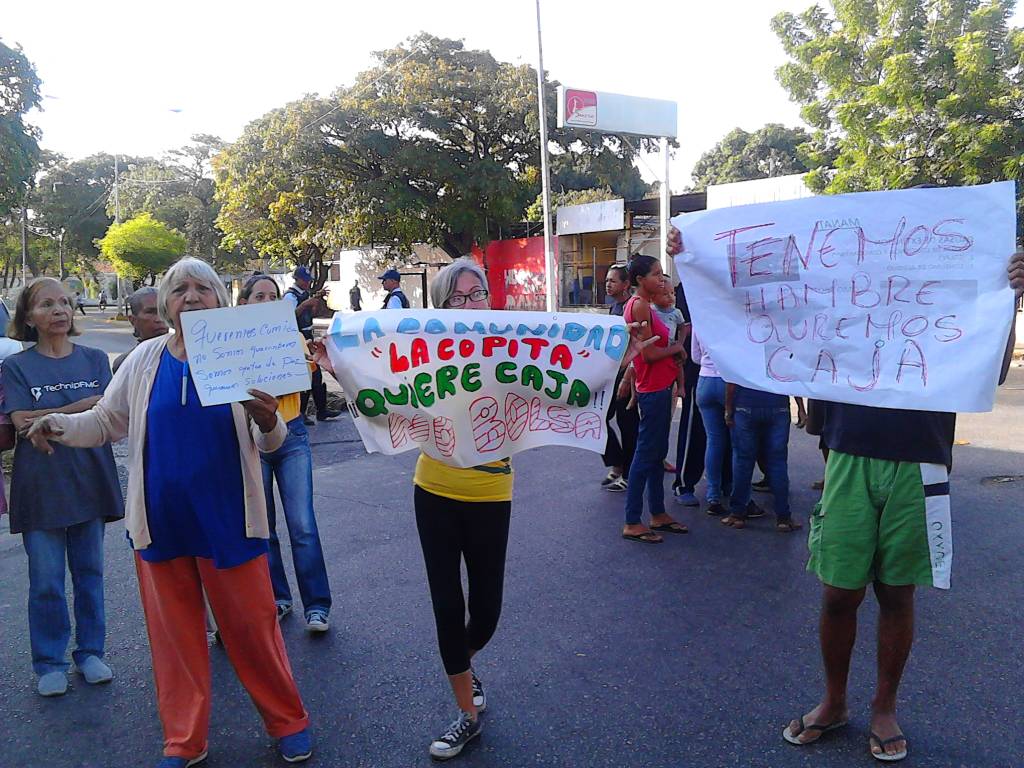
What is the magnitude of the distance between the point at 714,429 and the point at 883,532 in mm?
2978

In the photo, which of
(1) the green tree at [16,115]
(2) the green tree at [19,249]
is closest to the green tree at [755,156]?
(1) the green tree at [16,115]

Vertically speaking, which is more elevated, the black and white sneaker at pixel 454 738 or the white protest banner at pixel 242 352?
the white protest banner at pixel 242 352

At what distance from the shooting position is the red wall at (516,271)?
91.8ft

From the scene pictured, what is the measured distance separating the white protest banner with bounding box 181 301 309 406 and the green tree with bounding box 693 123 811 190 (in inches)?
1649

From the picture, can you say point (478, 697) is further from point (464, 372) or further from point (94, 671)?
point (94, 671)

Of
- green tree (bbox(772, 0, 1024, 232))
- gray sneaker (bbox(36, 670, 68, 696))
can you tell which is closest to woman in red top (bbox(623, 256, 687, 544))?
gray sneaker (bbox(36, 670, 68, 696))

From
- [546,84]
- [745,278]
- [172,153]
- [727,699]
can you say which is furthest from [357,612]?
[172,153]

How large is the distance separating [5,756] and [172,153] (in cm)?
5000

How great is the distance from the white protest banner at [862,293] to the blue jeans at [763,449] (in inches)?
92.8

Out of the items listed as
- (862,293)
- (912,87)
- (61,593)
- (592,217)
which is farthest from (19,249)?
(862,293)

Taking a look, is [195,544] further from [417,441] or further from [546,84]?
[546,84]

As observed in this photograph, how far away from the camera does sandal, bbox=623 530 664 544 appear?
504 cm

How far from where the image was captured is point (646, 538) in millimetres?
5059

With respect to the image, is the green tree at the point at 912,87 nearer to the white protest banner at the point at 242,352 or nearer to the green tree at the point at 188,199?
the white protest banner at the point at 242,352
